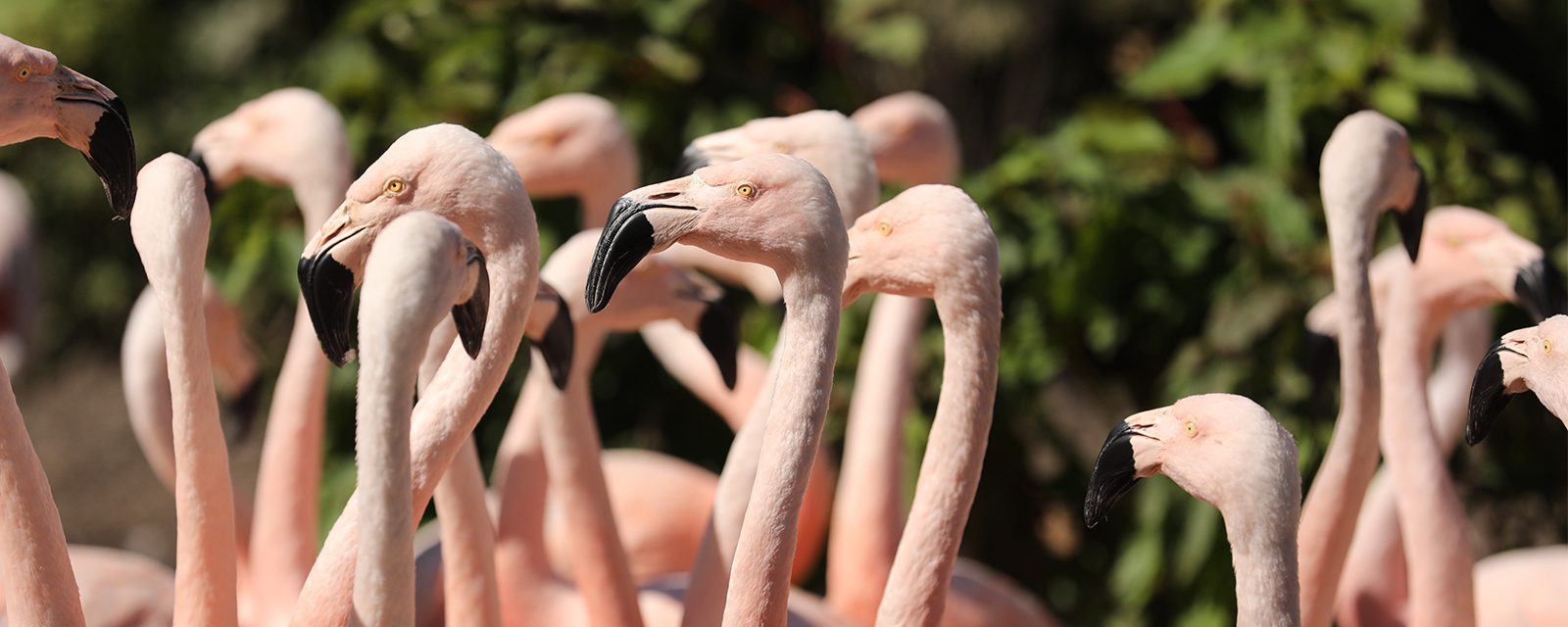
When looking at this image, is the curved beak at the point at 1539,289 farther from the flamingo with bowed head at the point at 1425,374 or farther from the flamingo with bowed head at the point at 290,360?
the flamingo with bowed head at the point at 290,360

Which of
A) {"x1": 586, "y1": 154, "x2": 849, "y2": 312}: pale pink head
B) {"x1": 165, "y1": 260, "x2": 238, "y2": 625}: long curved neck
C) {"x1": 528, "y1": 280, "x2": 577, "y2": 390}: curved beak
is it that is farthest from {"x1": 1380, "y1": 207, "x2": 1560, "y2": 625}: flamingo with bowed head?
{"x1": 165, "y1": 260, "x2": 238, "y2": 625}: long curved neck

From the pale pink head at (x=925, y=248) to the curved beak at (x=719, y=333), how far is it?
1.57 ft

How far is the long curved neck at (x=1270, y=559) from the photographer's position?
196 cm

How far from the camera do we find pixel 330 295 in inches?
76.3

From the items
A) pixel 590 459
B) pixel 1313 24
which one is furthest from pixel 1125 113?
pixel 590 459

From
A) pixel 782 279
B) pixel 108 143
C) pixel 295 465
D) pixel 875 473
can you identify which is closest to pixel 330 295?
pixel 108 143

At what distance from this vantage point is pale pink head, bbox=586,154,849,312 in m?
2.01

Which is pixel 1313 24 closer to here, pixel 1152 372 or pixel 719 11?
pixel 1152 372

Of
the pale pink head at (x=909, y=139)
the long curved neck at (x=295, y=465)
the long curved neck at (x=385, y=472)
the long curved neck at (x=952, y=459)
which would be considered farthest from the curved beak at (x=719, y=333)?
the long curved neck at (x=385, y=472)

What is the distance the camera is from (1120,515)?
14.5ft

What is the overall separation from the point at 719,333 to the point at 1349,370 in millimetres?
1042

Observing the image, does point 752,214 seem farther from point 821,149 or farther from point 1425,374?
point 1425,374

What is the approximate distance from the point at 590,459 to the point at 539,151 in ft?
3.12

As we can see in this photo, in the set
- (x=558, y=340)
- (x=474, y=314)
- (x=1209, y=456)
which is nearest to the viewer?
(x=474, y=314)
